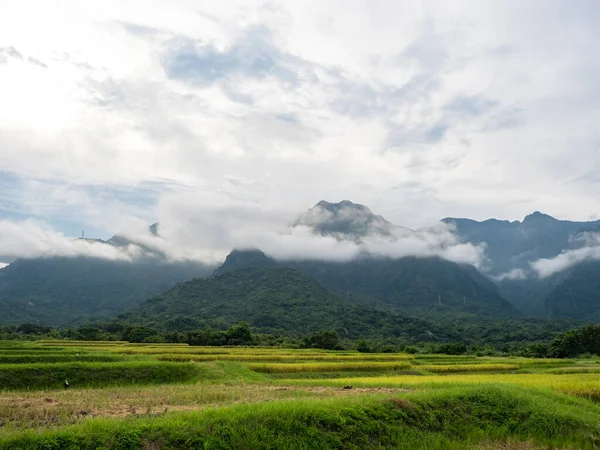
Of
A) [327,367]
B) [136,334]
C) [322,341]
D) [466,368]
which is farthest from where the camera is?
[136,334]

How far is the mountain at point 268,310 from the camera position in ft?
355

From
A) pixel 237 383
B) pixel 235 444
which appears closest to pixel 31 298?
pixel 237 383

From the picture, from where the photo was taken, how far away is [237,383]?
2269cm

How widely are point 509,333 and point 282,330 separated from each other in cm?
5513

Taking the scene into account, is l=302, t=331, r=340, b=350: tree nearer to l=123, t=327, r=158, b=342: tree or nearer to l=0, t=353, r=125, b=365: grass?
l=123, t=327, r=158, b=342: tree

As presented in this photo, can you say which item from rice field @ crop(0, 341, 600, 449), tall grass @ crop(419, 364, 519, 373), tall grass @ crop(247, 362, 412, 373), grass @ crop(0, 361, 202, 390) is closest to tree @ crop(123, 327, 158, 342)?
tall grass @ crop(247, 362, 412, 373)

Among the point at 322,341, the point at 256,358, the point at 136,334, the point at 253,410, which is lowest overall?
the point at 322,341

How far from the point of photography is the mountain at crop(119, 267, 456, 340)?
10806 cm

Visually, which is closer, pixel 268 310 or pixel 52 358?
pixel 52 358

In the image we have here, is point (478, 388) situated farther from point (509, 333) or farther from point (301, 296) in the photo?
point (301, 296)

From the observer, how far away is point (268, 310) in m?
127

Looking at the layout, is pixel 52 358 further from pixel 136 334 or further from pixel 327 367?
pixel 136 334

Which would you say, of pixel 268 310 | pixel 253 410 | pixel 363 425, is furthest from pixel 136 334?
pixel 268 310

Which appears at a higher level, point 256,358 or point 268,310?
point 256,358
